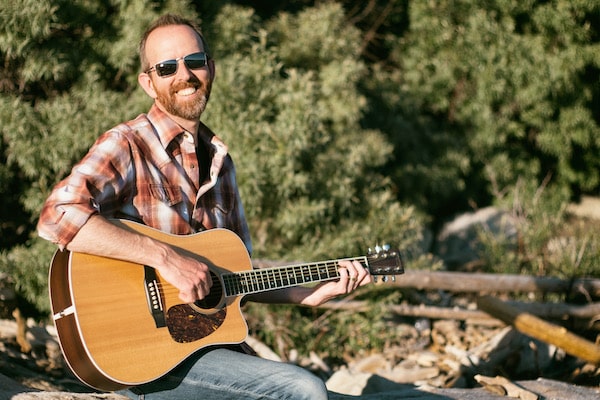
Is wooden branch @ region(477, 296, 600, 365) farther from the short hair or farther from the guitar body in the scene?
the short hair

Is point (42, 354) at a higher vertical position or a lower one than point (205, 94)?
lower

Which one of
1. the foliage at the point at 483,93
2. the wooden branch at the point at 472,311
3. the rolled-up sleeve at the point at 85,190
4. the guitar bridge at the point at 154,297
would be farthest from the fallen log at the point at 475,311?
the rolled-up sleeve at the point at 85,190

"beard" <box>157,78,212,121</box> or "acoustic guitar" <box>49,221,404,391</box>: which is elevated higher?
"beard" <box>157,78,212,121</box>

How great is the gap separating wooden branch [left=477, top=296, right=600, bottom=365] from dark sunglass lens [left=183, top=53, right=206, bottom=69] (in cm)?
375

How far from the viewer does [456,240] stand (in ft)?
33.5

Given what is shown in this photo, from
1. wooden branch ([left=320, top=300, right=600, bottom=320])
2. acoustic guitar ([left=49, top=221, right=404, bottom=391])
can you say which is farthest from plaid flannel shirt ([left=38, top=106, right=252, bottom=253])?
wooden branch ([left=320, top=300, right=600, bottom=320])

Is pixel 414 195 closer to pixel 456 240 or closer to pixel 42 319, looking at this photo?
pixel 456 240

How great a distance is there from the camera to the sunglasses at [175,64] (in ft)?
10.0

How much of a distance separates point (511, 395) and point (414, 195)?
5612mm

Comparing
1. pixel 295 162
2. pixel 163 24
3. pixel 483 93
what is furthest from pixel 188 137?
pixel 483 93

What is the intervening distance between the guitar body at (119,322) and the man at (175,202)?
0.21 ft

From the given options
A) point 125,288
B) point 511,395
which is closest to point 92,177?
point 125,288

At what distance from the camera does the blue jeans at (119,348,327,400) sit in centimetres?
264

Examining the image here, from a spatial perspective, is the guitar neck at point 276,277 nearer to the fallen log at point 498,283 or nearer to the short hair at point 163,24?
the short hair at point 163,24
